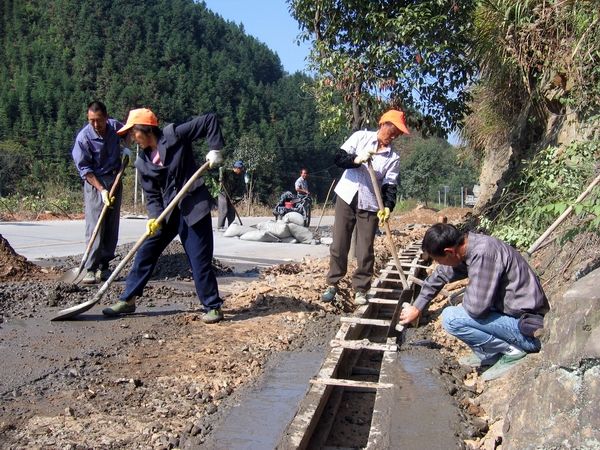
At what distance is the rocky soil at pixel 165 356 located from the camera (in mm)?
3004

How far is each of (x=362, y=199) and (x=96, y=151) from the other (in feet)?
9.07

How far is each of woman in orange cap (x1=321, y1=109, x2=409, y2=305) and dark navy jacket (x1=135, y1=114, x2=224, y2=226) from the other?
1191 millimetres

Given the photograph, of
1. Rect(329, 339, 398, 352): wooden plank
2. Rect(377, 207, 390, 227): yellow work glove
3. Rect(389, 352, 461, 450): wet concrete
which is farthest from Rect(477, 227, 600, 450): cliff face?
Rect(377, 207, 390, 227): yellow work glove

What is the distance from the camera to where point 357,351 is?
4.62 metres

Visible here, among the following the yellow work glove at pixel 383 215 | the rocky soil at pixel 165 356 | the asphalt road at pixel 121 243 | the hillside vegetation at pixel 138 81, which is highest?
the hillside vegetation at pixel 138 81

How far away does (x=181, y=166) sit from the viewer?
4922 millimetres

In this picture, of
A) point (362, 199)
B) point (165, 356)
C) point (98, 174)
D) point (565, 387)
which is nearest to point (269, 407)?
point (165, 356)

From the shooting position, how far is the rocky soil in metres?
3.00

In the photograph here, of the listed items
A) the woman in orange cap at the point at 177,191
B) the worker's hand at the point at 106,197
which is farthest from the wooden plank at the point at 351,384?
the worker's hand at the point at 106,197

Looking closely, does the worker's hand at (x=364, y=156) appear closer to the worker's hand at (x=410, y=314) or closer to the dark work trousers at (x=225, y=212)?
the worker's hand at (x=410, y=314)

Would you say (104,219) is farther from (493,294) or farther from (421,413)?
(493,294)

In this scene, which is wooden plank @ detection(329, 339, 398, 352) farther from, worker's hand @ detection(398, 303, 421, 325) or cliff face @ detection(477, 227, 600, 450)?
cliff face @ detection(477, 227, 600, 450)

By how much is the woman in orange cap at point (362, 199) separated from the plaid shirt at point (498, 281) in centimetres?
196

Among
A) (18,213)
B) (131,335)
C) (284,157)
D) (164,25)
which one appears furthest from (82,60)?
(131,335)
